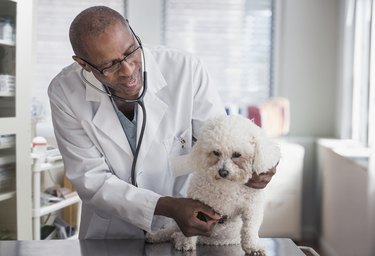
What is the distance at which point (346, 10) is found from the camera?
3895 mm

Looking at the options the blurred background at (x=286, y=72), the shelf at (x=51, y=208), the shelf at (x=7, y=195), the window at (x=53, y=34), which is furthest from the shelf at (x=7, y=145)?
the window at (x=53, y=34)

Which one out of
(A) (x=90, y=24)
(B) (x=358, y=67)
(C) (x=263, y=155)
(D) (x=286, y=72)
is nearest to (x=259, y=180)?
(C) (x=263, y=155)

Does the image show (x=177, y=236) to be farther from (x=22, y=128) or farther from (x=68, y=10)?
(x=68, y=10)

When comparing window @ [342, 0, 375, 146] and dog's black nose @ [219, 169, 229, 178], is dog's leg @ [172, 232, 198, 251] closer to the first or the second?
dog's black nose @ [219, 169, 229, 178]

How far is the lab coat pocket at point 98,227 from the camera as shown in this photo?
155cm

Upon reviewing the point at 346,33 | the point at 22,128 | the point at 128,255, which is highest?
the point at 346,33

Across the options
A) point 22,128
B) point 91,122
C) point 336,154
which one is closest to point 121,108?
point 91,122

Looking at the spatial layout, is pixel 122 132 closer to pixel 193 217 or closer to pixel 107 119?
pixel 107 119

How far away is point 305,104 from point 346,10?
0.80 metres

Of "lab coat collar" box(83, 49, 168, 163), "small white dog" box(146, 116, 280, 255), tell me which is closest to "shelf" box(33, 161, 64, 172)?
"lab coat collar" box(83, 49, 168, 163)

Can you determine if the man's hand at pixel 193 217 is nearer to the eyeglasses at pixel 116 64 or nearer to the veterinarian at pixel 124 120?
the veterinarian at pixel 124 120

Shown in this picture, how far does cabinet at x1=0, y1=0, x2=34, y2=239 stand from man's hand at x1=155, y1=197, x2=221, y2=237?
1.68 meters

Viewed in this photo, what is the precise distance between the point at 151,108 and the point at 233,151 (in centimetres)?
38

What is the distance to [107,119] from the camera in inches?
58.6
